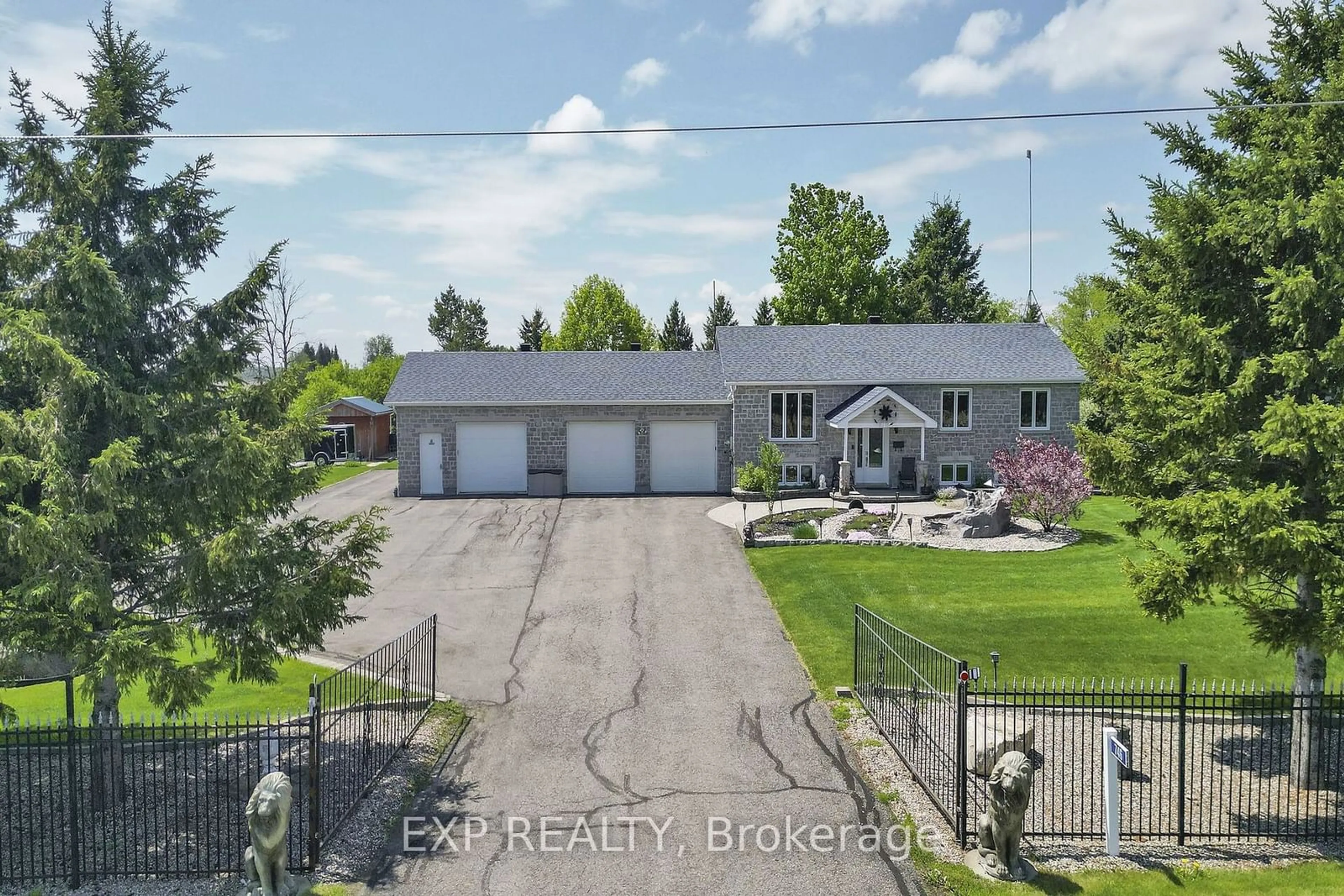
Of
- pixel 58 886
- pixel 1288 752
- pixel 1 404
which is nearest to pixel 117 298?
pixel 1 404

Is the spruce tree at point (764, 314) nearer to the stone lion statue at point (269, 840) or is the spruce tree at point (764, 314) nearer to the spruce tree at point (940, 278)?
the spruce tree at point (940, 278)

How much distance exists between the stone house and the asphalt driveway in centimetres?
1054

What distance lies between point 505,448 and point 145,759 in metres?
23.3

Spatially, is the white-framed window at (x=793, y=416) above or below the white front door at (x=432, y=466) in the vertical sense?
above

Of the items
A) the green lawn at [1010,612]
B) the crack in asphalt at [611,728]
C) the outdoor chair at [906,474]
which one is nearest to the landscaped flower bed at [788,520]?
the green lawn at [1010,612]

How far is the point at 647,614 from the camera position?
18406 mm

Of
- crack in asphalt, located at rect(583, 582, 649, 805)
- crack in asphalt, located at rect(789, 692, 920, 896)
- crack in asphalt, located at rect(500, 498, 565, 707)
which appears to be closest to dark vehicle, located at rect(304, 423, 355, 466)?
crack in asphalt, located at rect(500, 498, 565, 707)

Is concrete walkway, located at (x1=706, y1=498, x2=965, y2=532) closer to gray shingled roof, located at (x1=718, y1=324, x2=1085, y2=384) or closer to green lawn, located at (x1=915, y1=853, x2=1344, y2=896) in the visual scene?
gray shingled roof, located at (x1=718, y1=324, x2=1085, y2=384)

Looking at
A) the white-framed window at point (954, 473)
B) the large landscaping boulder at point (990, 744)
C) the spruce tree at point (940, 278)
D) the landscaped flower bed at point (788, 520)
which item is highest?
the spruce tree at point (940, 278)

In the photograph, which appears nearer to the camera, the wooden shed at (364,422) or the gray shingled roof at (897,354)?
the gray shingled roof at (897,354)

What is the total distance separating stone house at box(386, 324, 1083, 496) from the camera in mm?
33500

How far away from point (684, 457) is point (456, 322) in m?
59.5

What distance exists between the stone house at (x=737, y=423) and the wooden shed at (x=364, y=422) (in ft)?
57.9

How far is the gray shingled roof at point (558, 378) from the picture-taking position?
112ft
